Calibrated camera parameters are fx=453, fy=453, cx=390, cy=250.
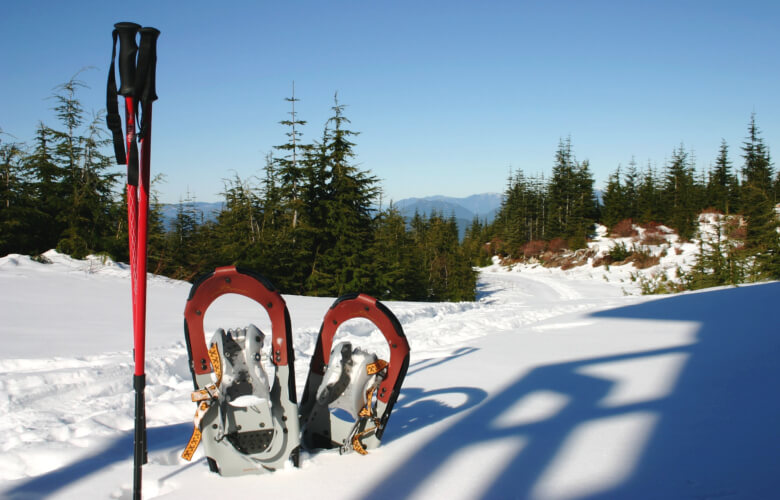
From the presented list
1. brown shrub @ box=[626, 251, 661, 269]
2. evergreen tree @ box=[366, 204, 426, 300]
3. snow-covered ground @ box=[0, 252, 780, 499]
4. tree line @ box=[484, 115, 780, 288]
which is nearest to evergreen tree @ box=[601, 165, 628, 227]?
tree line @ box=[484, 115, 780, 288]

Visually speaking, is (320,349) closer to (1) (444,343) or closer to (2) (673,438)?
(2) (673,438)

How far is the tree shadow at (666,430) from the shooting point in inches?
86.0

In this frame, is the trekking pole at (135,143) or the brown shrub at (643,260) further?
the brown shrub at (643,260)

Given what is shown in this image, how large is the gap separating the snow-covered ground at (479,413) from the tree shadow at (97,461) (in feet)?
0.04

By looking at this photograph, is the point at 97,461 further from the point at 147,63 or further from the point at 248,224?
the point at 248,224

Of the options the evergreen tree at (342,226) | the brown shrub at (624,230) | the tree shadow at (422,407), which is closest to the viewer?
the tree shadow at (422,407)

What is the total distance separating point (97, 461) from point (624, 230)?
151ft

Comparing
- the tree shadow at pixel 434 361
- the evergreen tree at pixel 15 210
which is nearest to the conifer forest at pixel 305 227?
the evergreen tree at pixel 15 210

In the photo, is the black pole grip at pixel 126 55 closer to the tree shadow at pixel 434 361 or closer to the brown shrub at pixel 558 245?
the tree shadow at pixel 434 361

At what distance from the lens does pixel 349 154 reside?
2245 cm

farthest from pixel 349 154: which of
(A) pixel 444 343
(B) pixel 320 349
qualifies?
(B) pixel 320 349

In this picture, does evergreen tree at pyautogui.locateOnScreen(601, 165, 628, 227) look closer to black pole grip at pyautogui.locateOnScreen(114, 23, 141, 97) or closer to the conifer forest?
the conifer forest

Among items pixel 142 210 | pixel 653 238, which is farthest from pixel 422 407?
pixel 653 238

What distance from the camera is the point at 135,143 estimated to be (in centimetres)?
215
